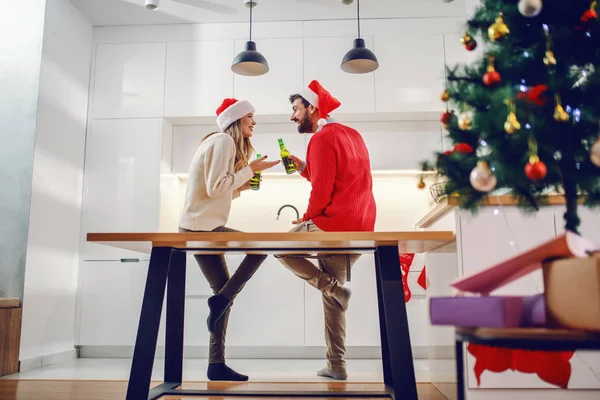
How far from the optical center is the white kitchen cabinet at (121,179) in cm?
405

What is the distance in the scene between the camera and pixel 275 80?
Answer: 13.8 feet

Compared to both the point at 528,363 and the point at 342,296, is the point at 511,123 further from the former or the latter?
the point at 342,296

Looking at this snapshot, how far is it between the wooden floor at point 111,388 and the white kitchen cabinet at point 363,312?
1.36 meters

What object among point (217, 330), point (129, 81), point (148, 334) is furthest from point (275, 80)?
point (148, 334)

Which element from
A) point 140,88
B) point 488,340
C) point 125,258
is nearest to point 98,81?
point 140,88

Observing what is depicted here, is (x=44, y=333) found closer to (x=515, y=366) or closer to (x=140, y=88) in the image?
(x=140, y=88)

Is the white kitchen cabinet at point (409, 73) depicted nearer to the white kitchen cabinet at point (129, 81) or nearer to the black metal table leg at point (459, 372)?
the white kitchen cabinet at point (129, 81)

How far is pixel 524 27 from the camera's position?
1211 mm

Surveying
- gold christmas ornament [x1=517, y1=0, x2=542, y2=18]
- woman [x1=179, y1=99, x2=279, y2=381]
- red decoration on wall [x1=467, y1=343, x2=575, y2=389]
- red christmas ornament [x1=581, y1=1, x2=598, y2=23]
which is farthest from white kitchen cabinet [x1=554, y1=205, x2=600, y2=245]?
woman [x1=179, y1=99, x2=279, y2=381]

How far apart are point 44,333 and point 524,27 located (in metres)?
3.46

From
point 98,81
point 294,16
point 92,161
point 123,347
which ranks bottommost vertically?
point 123,347

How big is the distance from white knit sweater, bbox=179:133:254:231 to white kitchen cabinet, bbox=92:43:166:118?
5.95ft

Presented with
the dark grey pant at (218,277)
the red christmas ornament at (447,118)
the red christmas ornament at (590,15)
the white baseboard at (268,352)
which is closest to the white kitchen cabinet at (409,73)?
the white baseboard at (268,352)

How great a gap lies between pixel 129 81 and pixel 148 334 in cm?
300
